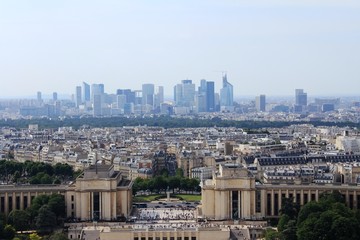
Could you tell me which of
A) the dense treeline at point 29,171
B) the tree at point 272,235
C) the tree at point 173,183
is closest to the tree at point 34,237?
the tree at point 272,235

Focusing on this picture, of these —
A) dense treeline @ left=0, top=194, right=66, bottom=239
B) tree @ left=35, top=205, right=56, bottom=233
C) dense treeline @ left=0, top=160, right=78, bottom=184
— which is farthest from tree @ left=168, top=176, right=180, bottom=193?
tree @ left=35, top=205, right=56, bottom=233

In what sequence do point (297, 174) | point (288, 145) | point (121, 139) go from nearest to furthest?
point (297, 174), point (288, 145), point (121, 139)

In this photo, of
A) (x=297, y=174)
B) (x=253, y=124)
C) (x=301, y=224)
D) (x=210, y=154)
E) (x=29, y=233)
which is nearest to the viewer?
(x=301, y=224)

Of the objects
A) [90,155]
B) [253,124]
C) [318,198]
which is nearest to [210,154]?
[90,155]

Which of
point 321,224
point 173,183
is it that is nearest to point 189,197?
point 173,183

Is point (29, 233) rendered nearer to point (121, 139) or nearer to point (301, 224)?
point (301, 224)

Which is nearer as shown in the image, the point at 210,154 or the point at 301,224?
the point at 301,224

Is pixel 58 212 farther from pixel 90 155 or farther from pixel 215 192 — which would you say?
pixel 90 155

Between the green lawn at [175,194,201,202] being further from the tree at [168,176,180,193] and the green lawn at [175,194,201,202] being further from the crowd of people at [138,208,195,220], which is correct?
the crowd of people at [138,208,195,220]
